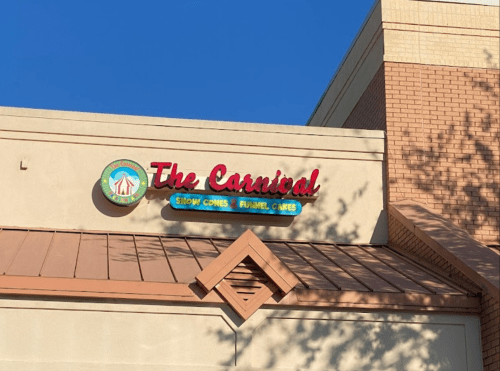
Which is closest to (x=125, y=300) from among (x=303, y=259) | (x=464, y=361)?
(x=303, y=259)

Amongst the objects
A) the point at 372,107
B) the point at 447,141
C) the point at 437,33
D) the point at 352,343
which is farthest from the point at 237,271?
the point at 437,33

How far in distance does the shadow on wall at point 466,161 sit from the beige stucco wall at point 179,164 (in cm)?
119

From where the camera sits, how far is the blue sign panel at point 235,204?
2256cm

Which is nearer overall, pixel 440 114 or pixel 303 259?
pixel 303 259

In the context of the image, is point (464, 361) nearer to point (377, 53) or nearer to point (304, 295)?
point (304, 295)

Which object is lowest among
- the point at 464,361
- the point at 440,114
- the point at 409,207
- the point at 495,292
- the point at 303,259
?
the point at 464,361

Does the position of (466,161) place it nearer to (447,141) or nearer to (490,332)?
(447,141)

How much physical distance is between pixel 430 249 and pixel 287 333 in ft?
15.5

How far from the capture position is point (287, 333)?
58.2 ft

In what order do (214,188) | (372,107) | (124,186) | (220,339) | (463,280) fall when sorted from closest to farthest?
1. (220,339)
2. (463,280)
3. (124,186)
4. (214,188)
5. (372,107)

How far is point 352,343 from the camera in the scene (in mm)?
17969

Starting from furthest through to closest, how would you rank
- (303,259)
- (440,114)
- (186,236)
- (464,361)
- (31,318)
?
(440,114) < (186,236) < (303,259) < (464,361) < (31,318)

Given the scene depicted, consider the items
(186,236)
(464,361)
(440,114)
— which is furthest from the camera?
(440,114)

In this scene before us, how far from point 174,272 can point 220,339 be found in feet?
5.56
